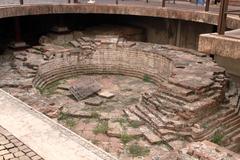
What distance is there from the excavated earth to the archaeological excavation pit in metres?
0.02

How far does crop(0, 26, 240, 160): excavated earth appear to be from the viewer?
23.9ft

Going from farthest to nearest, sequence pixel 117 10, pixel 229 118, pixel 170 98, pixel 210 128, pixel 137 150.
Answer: pixel 117 10, pixel 170 98, pixel 229 118, pixel 210 128, pixel 137 150

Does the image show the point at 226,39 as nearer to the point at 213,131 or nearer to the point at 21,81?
the point at 213,131

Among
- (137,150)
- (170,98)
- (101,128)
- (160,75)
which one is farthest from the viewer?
(160,75)

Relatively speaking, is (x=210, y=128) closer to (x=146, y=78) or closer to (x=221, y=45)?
(x=221, y=45)

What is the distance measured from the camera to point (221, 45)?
4578 mm

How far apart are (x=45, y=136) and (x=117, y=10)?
8.12m

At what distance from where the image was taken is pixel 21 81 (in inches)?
355

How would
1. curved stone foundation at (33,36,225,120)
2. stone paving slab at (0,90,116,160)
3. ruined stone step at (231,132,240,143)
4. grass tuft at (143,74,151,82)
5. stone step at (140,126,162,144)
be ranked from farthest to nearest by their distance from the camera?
1. grass tuft at (143,74,151,82)
2. curved stone foundation at (33,36,225,120)
3. ruined stone step at (231,132,240,143)
4. stone step at (140,126,162,144)
5. stone paving slab at (0,90,116,160)

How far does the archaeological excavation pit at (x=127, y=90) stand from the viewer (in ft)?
24.0

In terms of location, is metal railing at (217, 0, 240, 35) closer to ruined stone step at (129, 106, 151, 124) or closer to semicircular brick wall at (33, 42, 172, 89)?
ruined stone step at (129, 106, 151, 124)

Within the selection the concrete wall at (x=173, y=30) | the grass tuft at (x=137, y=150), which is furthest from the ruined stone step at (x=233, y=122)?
the concrete wall at (x=173, y=30)

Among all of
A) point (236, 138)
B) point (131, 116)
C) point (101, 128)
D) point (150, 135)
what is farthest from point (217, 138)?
point (101, 128)

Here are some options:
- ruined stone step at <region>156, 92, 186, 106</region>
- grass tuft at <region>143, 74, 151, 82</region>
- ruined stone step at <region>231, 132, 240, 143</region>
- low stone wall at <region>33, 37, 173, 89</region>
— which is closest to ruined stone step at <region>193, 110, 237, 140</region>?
ruined stone step at <region>231, 132, 240, 143</region>
